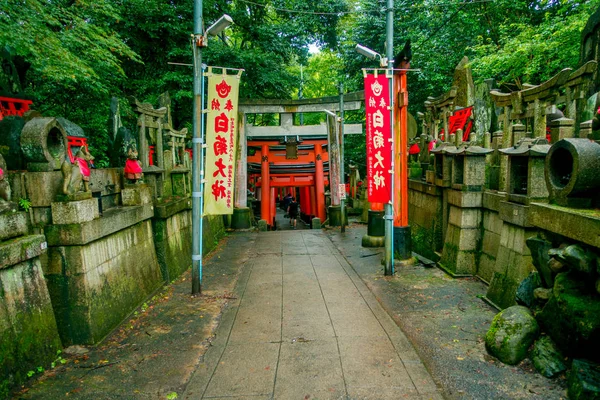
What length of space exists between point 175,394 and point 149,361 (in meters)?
1.00

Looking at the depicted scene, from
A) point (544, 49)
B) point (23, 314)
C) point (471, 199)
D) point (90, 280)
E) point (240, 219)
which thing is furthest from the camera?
point (240, 219)

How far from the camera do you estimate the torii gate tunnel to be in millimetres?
17983

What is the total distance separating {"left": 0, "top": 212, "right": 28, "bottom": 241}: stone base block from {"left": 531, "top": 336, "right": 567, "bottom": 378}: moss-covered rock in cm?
627

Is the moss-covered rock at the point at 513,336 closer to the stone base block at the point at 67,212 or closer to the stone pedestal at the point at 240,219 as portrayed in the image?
the stone base block at the point at 67,212

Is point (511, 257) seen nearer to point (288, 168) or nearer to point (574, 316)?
point (574, 316)

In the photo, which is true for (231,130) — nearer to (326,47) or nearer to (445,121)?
(445,121)

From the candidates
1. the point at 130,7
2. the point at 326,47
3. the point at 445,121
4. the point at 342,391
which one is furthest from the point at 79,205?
the point at 326,47

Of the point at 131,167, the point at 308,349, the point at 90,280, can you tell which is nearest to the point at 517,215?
the point at 308,349

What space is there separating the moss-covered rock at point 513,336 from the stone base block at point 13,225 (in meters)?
5.96

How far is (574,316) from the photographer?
4203 mm

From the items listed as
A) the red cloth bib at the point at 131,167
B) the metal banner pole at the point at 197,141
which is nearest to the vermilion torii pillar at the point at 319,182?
the metal banner pole at the point at 197,141

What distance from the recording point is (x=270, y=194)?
2177 centimetres

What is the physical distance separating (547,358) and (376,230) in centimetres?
821

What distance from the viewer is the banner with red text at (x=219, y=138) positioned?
7977 millimetres
